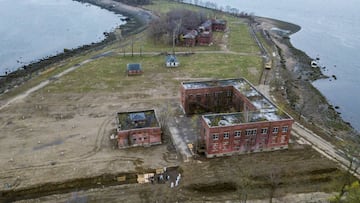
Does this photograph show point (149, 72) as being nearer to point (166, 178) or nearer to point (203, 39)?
point (203, 39)

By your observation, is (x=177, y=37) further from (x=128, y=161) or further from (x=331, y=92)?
(x=128, y=161)

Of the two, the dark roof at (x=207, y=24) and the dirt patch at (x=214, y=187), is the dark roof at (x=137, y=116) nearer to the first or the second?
the dirt patch at (x=214, y=187)

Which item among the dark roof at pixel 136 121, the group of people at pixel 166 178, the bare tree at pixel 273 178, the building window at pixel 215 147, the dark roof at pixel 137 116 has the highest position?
the dark roof at pixel 137 116

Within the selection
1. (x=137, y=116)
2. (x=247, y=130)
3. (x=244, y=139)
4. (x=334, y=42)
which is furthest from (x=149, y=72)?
(x=334, y=42)

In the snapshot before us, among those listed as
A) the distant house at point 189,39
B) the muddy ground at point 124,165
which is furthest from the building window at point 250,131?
the distant house at point 189,39

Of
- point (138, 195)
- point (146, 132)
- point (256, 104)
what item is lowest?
point (138, 195)

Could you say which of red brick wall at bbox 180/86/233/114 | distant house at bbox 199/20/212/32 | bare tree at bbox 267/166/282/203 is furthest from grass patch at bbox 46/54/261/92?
bare tree at bbox 267/166/282/203

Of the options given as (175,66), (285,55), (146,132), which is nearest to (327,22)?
(285,55)
